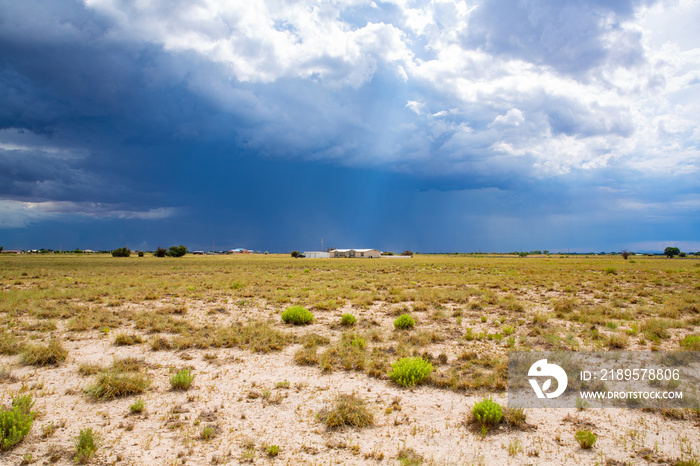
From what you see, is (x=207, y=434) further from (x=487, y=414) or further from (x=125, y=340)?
(x=125, y=340)

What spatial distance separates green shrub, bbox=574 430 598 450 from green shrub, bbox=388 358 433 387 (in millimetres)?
3118

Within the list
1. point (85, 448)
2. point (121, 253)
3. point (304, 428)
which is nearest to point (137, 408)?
point (85, 448)

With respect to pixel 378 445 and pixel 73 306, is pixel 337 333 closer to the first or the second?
pixel 378 445

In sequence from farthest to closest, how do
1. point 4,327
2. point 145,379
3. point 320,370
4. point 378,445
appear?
point 4,327, point 320,370, point 145,379, point 378,445

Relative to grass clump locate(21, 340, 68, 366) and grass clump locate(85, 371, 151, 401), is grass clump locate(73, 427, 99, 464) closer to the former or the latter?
grass clump locate(85, 371, 151, 401)

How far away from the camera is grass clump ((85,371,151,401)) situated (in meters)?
7.10

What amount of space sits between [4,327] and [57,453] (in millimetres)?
10704

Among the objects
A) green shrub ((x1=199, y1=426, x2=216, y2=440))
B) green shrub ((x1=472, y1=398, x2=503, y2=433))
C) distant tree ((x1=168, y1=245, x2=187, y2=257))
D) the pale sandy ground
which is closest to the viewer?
the pale sandy ground

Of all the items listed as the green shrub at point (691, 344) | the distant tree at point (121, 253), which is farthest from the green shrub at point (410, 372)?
the distant tree at point (121, 253)

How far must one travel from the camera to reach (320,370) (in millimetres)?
8820

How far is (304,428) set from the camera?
5.99 metres

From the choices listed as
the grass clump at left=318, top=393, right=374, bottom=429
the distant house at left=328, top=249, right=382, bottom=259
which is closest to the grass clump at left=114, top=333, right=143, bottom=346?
the grass clump at left=318, top=393, right=374, bottom=429

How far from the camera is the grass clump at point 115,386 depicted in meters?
7.10

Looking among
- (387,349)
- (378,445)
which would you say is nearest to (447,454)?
(378,445)
